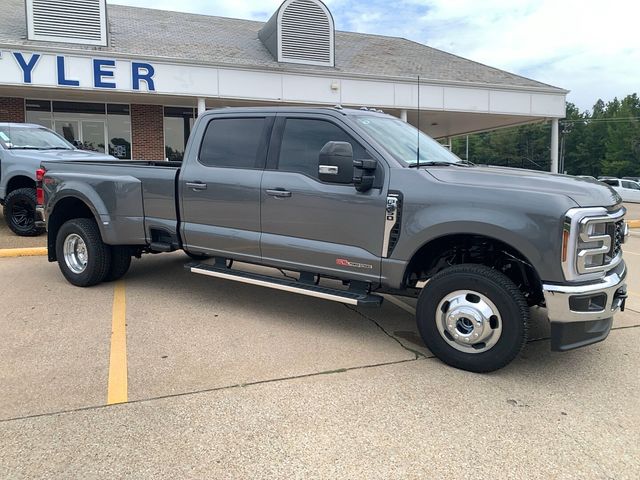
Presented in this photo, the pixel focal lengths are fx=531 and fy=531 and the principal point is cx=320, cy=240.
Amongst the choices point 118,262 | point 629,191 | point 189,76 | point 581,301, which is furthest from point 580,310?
point 629,191

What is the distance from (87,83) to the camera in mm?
14367

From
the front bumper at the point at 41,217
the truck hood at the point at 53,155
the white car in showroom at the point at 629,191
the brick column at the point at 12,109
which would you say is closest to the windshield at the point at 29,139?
the truck hood at the point at 53,155

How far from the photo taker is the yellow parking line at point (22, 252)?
322 inches

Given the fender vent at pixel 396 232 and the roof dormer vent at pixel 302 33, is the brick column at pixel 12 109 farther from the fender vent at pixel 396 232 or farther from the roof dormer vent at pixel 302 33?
the fender vent at pixel 396 232

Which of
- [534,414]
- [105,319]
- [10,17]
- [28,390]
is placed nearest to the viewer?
[534,414]

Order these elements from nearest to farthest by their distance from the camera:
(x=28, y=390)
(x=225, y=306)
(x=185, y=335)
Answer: (x=28, y=390) → (x=185, y=335) → (x=225, y=306)

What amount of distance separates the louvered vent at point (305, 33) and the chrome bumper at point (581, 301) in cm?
1506

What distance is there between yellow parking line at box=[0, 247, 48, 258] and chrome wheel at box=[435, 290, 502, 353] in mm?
6837

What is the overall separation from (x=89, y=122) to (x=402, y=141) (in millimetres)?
14932

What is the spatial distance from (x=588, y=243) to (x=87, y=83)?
14.1 m

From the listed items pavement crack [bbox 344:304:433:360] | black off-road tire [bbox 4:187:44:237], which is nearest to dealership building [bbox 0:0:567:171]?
black off-road tire [bbox 4:187:44:237]

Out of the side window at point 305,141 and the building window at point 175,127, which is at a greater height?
the building window at point 175,127

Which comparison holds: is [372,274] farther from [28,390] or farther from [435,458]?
[28,390]

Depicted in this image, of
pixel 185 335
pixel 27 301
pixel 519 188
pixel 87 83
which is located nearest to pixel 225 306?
pixel 185 335
